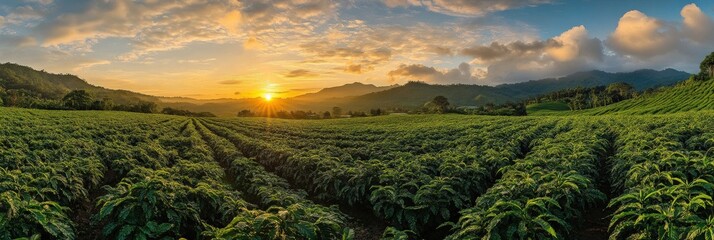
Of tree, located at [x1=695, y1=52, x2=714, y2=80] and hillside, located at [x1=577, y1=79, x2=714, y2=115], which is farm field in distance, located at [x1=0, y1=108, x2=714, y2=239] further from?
tree, located at [x1=695, y1=52, x2=714, y2=80]

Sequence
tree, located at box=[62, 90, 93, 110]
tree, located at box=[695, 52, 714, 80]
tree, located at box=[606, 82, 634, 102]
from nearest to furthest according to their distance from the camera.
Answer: tree, located at box=[695, 52, 714, 80] → tree, located at box=[62, 90, 93, 110] → tree, located at box=[606, 82, 634, 102]

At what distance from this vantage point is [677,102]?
10262 centimetres

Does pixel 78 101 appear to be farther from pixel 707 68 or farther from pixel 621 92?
pixel 621 92

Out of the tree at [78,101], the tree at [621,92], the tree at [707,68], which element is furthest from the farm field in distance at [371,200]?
the tree at [621,92]

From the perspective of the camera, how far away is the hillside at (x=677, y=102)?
91.5 m

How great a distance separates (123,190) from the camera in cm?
991

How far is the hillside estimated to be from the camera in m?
91.5

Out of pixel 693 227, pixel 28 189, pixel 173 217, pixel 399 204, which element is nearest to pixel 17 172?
pixel 28 189

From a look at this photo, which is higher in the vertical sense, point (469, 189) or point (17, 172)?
point (17, 172)

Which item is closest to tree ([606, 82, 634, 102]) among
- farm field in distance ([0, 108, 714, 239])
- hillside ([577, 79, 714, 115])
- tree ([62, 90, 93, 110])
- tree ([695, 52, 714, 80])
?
tree ([695, 52, 714, 80])

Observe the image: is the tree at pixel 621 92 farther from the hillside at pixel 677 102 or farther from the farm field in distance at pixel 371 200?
the farm field in distance at pixel 371 200

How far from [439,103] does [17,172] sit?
612 feet

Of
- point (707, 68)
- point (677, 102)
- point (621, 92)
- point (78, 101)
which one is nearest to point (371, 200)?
point (677, 102)

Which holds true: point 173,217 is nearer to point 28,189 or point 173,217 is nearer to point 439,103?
point 28,189
